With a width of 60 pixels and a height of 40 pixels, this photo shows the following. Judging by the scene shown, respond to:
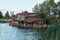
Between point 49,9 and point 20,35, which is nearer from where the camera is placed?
point 20,35

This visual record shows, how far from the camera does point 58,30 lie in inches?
760

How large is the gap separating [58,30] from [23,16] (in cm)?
5940

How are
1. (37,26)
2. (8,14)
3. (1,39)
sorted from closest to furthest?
(1,39)
(37,26)
(8,14)

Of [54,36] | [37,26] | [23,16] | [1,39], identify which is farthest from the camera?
[23,16]

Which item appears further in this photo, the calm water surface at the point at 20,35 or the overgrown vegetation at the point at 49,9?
the overgrown vegetation at the point at 49,9

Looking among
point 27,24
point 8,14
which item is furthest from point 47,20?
point 8,14

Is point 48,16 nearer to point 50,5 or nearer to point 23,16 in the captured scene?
point 50,5

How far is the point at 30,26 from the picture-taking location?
205 feet

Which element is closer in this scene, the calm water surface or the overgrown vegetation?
the calm water surface

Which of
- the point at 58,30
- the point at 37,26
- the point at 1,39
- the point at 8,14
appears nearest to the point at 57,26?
the point at 58,30

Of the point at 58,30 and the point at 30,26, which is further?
the point at 30,26

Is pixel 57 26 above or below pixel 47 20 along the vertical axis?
above

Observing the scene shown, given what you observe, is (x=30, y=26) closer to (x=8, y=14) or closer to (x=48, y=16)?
(x=48, y=16)

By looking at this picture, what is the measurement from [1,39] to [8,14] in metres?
67.1
